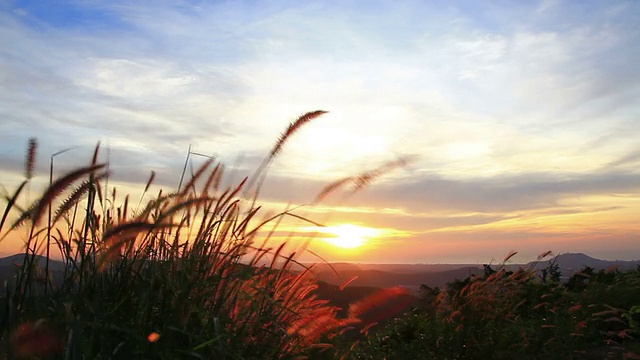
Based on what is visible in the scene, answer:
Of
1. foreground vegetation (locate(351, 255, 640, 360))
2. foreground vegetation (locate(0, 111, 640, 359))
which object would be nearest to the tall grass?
foreground vegetation (locate(0, 111, 640, 359))

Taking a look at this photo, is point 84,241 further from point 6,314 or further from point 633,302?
point 633,302

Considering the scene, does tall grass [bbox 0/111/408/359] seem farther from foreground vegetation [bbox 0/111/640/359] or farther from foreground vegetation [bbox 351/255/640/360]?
foreground vegetation [bbox 351/255/640/360]

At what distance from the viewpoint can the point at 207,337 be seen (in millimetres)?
3342

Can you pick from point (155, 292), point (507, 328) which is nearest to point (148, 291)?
point (155, 292)

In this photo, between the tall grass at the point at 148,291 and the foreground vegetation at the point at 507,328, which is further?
the foreground vegetation at the point at 507,328

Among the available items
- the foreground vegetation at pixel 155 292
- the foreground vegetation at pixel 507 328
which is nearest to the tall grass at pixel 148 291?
the foreground vegetation at pixel 155 292

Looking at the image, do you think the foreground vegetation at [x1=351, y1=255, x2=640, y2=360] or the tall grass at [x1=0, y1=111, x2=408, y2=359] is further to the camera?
the foreground vegetation at [x1=351, y1=255, x2=640, y2=360]

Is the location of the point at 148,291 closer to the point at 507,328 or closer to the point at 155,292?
the point at 155,292

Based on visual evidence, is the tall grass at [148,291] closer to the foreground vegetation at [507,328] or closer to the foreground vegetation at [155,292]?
the foreground vegetation at [155,292]

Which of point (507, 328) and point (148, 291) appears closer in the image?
point (148, 291)

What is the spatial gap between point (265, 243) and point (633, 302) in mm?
5281

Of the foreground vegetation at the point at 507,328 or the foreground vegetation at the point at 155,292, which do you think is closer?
the foreground vegetation at the point at 155,292

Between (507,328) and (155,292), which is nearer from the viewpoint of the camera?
(155,292)

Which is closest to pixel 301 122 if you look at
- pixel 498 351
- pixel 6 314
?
pixel 6 314
